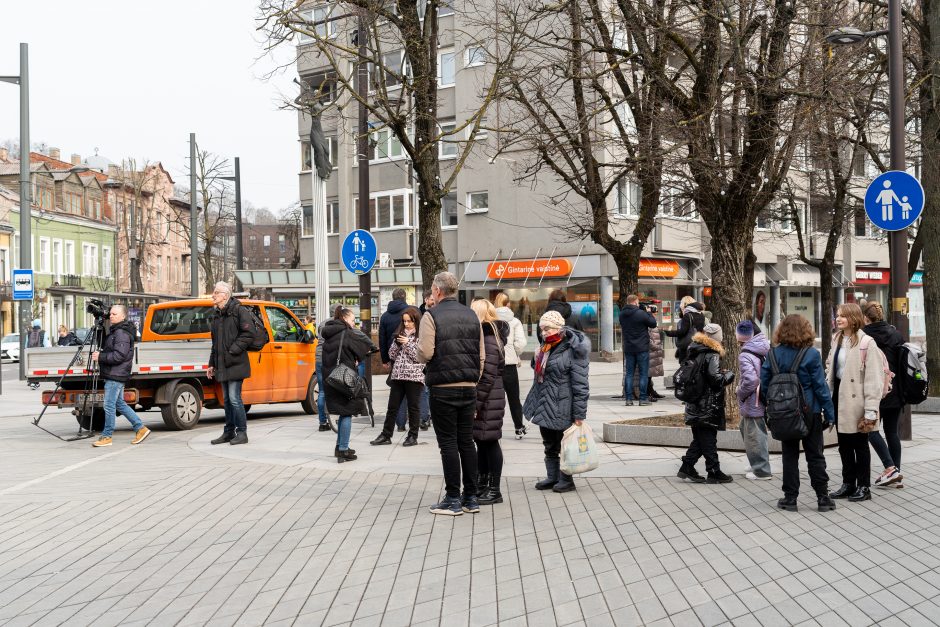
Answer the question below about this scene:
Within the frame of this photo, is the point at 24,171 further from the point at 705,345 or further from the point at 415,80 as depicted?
the point at 705,345

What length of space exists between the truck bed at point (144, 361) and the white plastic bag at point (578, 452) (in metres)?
7.63

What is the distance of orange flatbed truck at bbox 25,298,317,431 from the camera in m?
13.5

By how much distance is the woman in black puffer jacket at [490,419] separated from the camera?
7.98m

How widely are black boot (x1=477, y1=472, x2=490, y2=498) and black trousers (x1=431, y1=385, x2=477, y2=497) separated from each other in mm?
533

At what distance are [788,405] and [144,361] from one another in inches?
366

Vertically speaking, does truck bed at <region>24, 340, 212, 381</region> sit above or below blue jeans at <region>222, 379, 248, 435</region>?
above

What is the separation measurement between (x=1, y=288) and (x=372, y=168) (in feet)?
90.1

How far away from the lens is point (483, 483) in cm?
831

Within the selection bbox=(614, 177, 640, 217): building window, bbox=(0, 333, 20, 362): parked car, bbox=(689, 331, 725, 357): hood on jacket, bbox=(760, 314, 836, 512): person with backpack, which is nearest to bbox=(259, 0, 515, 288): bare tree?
bbox=(689, 331, 725, 357): hood on jacket

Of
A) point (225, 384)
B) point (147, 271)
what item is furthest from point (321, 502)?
point (147, 271)

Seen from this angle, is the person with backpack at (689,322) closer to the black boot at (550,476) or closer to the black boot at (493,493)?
the black boot at (550,476)

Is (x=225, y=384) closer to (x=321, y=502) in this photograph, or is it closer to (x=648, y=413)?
(x=321, y=502)

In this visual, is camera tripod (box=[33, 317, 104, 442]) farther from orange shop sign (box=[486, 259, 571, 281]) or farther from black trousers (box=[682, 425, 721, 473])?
orange shop sign (box=[486, 259, 571, 281])

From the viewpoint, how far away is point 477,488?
A: 8039 mm
